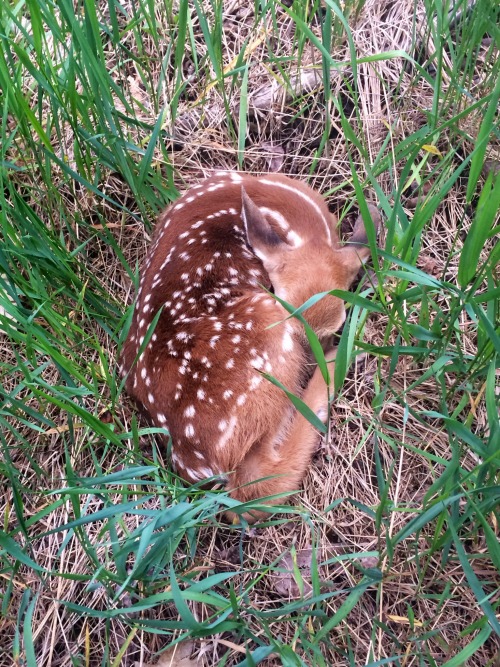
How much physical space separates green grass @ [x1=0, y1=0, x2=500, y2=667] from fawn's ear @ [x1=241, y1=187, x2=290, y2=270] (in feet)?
1.22

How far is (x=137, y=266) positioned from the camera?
2.53 m

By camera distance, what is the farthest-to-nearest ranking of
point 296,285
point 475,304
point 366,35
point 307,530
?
A: 1. point 366,35
2. point 296,285
3. point 307,530
4. point 475,304

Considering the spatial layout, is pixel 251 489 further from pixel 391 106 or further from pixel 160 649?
pixel 391 106

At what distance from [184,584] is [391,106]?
6.60 feet

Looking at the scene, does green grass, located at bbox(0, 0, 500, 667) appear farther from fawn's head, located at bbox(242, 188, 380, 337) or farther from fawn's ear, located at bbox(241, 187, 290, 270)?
fawn's ear, located at bbox(241, 187, 290, 270)

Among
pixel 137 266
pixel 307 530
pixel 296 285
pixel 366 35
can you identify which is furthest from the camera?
pixel 366 35

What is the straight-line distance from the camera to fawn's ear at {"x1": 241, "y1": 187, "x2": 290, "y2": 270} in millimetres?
2271

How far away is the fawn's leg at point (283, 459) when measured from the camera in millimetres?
2111

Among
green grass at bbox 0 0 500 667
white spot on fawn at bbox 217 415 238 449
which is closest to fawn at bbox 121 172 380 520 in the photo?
white spot on fawn at bbox 217 415 238 449

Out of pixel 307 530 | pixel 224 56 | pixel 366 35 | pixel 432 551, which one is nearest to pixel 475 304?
pixel 432 551

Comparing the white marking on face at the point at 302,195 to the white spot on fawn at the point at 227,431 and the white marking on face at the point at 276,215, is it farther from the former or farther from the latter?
the white spot on fawn at the point at 227,431

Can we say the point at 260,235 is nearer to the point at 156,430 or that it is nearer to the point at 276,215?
the point at 276,215

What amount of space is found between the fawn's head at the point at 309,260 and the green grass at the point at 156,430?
5.2 inches

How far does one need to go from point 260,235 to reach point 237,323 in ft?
1.13
